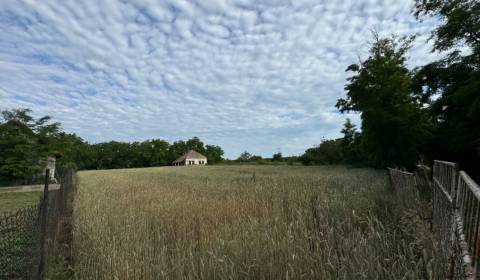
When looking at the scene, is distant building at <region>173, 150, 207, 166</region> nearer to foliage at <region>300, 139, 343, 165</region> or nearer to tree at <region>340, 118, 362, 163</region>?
foliage at <region>300, 139, 343, 165</region>

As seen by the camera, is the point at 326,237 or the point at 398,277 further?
the point at 326,237

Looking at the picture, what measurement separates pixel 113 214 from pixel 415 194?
214 inches

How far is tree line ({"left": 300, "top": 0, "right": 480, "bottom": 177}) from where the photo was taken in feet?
45.4

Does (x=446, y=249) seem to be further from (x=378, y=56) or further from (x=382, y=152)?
(x=378, y=56)

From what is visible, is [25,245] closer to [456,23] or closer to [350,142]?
[456,23]

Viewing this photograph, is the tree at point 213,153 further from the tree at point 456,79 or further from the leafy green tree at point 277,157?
the tree at point 456,79

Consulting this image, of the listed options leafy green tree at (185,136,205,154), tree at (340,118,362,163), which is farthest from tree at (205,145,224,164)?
tree at (340,118,362,163)

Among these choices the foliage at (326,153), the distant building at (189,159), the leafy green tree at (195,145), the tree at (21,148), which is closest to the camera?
the tree at (21,148)

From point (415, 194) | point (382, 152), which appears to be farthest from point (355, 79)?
point (415, 194)

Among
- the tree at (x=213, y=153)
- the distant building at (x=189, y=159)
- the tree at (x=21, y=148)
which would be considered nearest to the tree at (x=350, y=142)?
the tree at (x=21, y=148)

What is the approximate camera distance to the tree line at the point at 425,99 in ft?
45.4

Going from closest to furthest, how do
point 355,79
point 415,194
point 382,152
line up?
point 415,194
point 382,152
point 355,79

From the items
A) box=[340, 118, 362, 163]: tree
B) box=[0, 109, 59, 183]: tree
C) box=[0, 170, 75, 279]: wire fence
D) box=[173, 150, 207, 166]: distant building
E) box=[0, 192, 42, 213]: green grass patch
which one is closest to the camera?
box=[0, 170, 75, 279]: wire fence

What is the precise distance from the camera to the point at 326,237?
3855 millimetres
